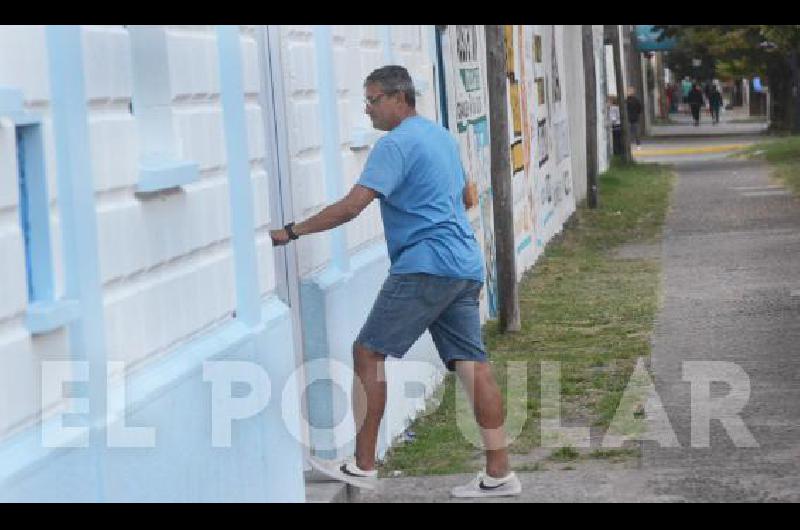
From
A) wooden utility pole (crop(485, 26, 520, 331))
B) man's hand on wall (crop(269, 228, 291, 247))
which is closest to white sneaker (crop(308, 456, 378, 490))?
man's hand on wall (crop(269, 228, 291, 247))

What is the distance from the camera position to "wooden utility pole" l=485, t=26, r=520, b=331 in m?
12.8

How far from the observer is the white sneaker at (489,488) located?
24.8ft

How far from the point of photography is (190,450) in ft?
19.3

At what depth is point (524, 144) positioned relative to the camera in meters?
17.3

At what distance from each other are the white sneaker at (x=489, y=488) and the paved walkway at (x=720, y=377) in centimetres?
5

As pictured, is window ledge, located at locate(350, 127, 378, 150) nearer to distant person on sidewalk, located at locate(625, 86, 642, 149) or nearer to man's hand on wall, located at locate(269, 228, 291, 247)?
man's hand on wall, located at locate(269, 228, 291, 247)

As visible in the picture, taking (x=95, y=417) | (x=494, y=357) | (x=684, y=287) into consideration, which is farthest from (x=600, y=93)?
(x=95, y=417)

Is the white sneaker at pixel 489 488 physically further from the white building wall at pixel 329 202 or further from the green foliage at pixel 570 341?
the white building wall at pixel 329 202

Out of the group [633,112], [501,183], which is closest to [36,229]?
[501,183]

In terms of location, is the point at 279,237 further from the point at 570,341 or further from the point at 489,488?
the point at 570,341

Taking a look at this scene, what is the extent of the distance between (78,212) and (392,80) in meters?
2.44

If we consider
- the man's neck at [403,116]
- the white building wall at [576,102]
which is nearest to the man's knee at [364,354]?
the man's neck at [403,116]
